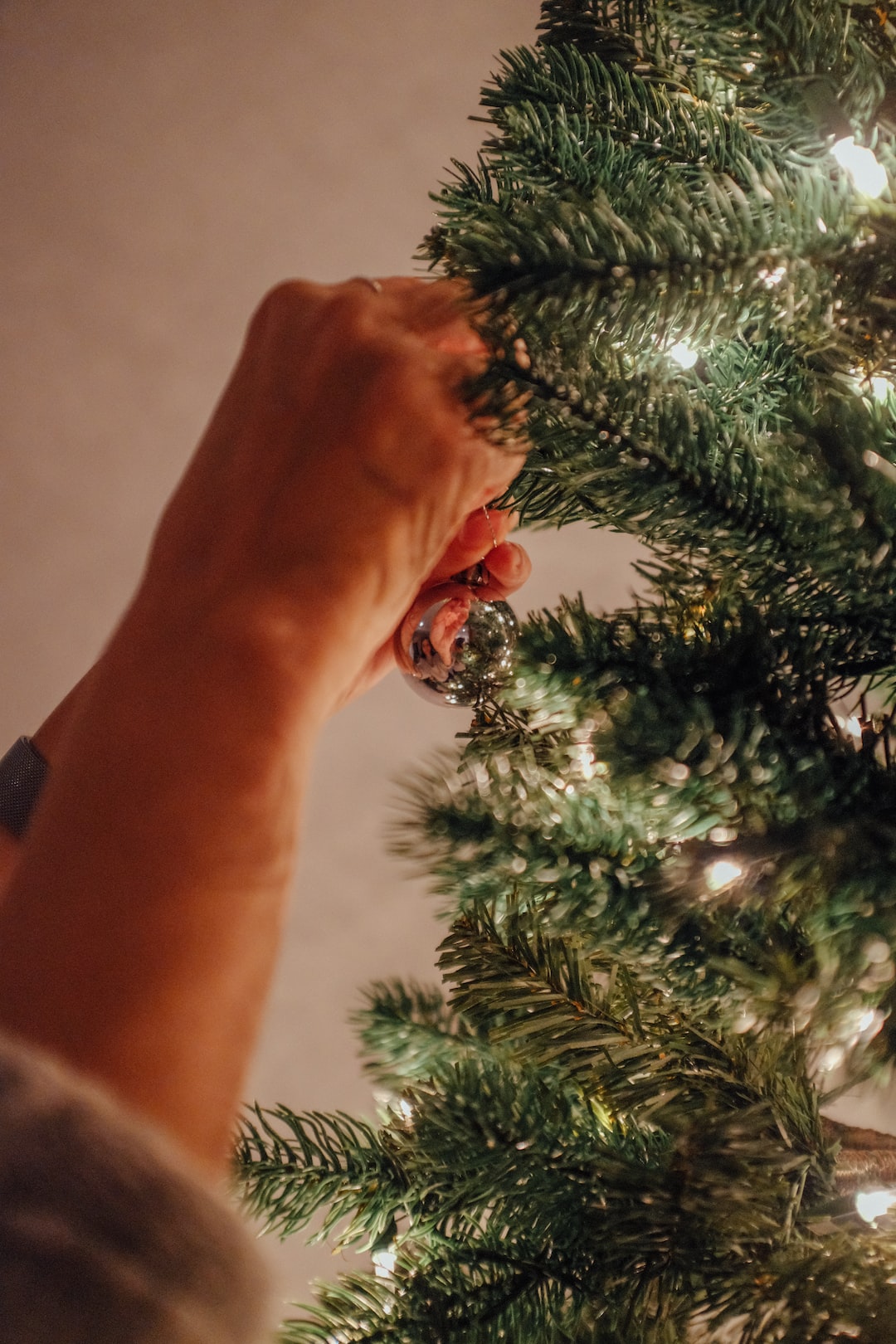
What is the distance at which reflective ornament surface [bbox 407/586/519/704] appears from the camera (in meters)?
0.34

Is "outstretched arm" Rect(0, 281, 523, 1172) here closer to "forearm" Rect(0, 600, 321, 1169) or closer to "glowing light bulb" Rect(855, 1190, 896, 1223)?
"forearm" Rect(0, 600, 321, 1169)

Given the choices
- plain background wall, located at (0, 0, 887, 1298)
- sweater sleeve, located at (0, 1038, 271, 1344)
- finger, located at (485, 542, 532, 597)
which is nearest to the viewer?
sweater sleeve, located at (0, 1038, 271, 1344)

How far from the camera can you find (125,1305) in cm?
16

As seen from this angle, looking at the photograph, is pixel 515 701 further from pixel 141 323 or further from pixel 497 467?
pixel 141 323

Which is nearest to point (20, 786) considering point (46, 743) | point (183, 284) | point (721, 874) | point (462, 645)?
point (46, 743)

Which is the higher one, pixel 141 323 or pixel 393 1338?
pixel 141 323

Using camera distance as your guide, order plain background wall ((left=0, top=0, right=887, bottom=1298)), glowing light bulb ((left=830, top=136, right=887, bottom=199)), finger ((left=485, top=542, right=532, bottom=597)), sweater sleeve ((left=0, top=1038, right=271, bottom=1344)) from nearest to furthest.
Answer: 1. sweater sleeve ((left=0, top=1038, right=271, bottom=1344))
2. glowing light bulb ((left=830, top=136, right=887, bottom=199))
3. finger ((left=485, top=542, right=532, bottom=597))
4. plain background wall ((left=0, top=0, right=887, bottom=1298))

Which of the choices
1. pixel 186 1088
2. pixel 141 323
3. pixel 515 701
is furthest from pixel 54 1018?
pixel 141 323

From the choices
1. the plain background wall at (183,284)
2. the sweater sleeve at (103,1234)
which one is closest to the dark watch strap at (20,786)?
the sweater sleeve at (103,1234)

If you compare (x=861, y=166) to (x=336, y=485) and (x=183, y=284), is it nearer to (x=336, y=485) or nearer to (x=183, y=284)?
(x=336, y=485)

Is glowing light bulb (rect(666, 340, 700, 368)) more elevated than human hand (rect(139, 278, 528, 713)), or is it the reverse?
glowing light bulb (rect(666, 340, 700, 368))

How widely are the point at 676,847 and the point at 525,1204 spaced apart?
131 mm

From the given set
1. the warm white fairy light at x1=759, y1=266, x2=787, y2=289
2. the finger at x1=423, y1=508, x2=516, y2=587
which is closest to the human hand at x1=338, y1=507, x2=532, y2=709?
the finger at x1=423, y1=508, x2=516, y2=587

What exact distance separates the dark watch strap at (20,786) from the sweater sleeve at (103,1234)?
11.4 inches
